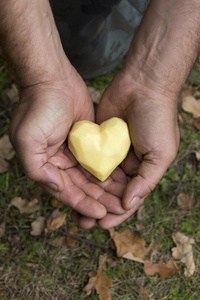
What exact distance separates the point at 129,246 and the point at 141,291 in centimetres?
37

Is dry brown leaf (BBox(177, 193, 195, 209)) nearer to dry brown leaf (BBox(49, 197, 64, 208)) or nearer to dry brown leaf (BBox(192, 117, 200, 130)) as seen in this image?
dry brown leaf (BBox(192, 117, 200, 130))

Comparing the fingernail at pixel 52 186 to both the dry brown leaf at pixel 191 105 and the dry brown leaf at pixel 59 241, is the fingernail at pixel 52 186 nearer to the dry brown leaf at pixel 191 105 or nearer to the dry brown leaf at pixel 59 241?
the dry brown leaf at pixel 59 241

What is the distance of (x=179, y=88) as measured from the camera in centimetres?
268

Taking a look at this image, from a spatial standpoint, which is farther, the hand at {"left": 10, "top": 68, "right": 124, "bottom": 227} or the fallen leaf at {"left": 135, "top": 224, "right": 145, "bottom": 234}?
the fallen leaf at {"left": 135, "top": 224, "right": 145, "bottom": 234}

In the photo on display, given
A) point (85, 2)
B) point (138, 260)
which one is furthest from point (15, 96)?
point (138, 260)

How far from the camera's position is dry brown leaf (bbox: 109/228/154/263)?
2973mm

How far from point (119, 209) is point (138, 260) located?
87 cm

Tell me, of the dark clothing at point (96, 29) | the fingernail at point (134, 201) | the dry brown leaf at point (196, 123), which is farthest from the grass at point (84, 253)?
the dark clothing at point (96, 29)

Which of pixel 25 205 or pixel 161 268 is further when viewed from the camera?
pixel 25 205

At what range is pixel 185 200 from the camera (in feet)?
10.8

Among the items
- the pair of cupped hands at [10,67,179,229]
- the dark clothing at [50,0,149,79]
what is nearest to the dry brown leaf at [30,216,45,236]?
the pair of cupped hands at [10,67,179,229]

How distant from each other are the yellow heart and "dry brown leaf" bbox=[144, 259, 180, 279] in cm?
100

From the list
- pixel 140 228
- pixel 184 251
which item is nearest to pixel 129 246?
pixel 140 228

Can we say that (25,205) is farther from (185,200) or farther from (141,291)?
(185,200)
